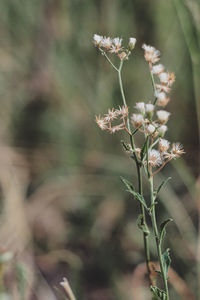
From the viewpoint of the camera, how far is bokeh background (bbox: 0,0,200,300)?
1.00 meters

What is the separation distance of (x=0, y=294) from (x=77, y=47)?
95cm

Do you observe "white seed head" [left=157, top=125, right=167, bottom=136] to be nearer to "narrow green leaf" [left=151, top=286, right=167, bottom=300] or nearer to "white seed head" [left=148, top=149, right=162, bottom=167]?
"white seed head" [left=148, top=149, right=162, bottom=167]

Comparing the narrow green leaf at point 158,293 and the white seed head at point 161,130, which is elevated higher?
the white seed head at point 161,130

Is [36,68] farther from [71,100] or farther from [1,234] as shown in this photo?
[1,234]

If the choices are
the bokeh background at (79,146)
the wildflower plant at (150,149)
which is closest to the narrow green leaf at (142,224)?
the wildflower plant at (150,149)

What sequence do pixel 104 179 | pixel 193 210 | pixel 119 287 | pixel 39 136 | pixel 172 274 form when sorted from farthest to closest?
pixel 39 136, pixel 104 179, pixel 193 210, pixel 119 287, pixel 172 274

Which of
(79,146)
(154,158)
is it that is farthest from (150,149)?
(79,146)

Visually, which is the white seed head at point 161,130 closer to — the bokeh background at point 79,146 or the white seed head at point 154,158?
the white seed head at point 154,158

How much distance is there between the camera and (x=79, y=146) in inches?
53.2

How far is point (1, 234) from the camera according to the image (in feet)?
3.59

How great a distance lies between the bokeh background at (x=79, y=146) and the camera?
1.00 m

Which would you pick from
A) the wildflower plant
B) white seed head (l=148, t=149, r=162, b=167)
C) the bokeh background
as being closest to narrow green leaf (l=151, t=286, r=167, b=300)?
the wildflower plant

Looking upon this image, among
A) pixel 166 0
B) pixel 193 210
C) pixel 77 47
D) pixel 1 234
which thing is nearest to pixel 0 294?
pixel 1 234

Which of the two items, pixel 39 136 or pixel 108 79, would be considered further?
pixel 39 136
